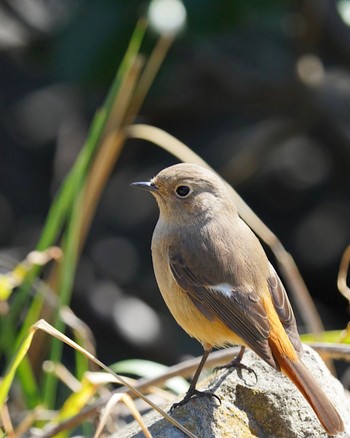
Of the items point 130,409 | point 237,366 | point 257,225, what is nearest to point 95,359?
point 130,409

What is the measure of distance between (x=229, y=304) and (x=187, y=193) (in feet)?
1.82

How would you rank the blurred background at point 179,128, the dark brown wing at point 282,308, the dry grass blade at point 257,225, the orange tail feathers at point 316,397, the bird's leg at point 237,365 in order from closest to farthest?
the orange tail feathers at point 316,397 → the dark brown wing at point 282,308 → the bird's leg at point 237,365 → the dry grass blade at point 257,225 → the blurred background at point 179,128

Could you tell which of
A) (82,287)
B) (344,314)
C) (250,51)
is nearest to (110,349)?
(82,287)

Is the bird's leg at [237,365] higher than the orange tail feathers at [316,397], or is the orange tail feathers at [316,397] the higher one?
the orange tail feathers at [316,397]

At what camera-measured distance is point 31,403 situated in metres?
3.56

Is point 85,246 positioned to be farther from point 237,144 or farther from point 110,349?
point 237,144

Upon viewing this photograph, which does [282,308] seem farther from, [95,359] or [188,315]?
[95,359]

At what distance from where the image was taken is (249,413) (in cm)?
314

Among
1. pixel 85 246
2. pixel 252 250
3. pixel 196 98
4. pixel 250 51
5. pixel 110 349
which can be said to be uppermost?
pixel 250 51

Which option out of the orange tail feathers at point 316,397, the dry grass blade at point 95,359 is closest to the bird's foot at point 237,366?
the orange tail feathers at point 316,397

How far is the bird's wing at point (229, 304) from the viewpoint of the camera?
312cm

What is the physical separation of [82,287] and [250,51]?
174 centimetres

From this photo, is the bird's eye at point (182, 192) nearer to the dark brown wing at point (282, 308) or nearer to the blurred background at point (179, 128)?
the dark brown wing at point (282, 308)

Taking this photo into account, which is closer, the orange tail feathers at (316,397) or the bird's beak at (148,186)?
the orange tail feathers at (316,397)
